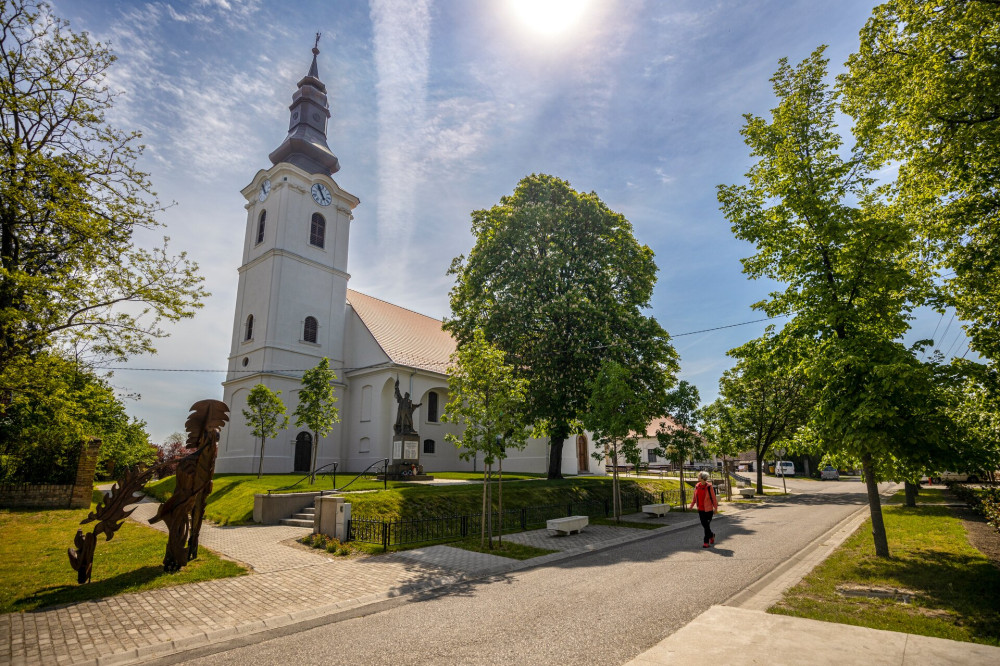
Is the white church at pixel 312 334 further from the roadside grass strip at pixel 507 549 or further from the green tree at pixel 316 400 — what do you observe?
the roadside grass strip at pixel 507 549

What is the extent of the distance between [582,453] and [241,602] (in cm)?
3482

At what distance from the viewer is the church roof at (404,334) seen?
33.3m

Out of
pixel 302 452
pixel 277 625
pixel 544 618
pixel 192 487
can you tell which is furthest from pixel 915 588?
pixel 302 452

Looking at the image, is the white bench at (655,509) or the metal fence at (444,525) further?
the white bench at (655,509)

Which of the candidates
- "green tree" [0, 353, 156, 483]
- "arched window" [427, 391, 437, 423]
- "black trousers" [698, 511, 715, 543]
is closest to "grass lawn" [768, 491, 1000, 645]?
"black trousers" [698, 511, 715, 543]

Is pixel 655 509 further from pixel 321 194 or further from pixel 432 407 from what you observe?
pixel 321 194

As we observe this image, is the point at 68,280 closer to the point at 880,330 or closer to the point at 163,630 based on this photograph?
the point at 163,630

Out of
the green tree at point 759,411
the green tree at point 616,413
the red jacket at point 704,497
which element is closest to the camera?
the red jacket at point 704,497

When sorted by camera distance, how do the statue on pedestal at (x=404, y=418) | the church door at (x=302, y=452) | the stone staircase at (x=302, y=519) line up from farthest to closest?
the church door at (x=302, y=452)
the statue on pedestal at (x=404, y=418)
the stone staircase at (x=302, y=519)

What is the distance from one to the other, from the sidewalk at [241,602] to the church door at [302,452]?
1728cm

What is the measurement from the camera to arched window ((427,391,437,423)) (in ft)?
113

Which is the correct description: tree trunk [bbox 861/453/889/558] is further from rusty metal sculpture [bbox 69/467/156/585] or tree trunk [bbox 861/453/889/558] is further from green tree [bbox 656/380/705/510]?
rusty metal sculpture [bbox 69/467/156/585]

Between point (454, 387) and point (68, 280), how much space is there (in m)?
9.82

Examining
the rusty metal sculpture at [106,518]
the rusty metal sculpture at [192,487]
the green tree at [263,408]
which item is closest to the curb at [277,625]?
the rusty metal sculpture at [106,518]
